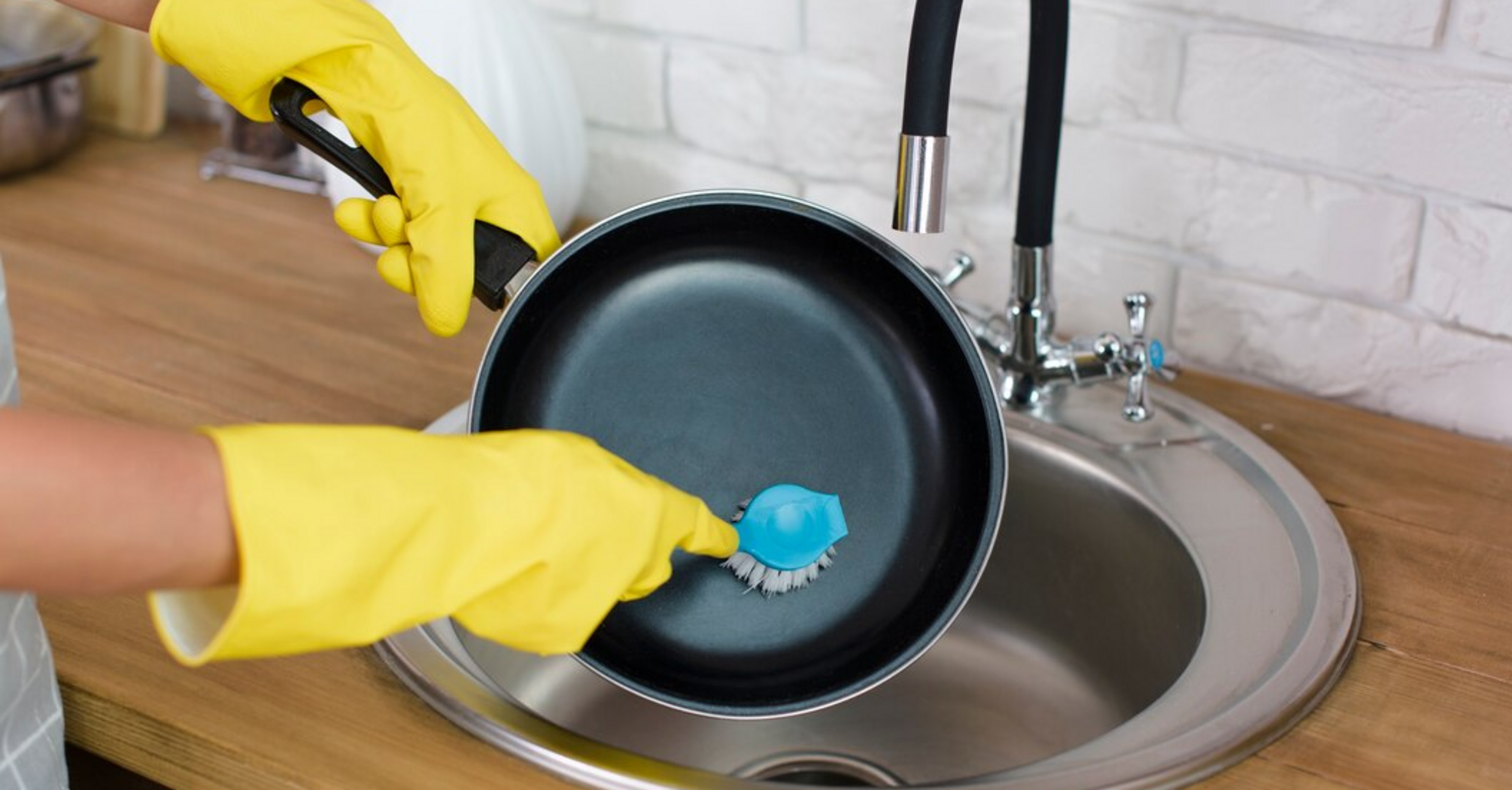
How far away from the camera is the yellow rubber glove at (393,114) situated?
0.79 metres

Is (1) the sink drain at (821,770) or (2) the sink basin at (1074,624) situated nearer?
(2) the sink basin at (1074,624)

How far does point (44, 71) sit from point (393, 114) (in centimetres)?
65

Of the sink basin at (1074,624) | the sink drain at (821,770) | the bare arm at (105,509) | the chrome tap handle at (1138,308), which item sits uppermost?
the bare arm at (105,509)

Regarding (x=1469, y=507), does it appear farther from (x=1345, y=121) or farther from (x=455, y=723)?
(x=455, y=723)

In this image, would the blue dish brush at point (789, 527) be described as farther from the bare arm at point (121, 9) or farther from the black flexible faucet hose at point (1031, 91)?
the bare arm at point (121, 9)

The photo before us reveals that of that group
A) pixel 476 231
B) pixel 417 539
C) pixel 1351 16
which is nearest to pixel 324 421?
pixel 476 231

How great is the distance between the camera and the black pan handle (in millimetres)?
794

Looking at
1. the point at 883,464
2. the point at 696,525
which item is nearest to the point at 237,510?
the point at 696,525

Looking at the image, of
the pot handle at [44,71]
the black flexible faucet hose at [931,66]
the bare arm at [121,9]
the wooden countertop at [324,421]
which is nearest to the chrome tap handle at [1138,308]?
the wooden countertop at [324,421]

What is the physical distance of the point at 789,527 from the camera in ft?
2.53

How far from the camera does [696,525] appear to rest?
679mm

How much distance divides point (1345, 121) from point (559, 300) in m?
0.51

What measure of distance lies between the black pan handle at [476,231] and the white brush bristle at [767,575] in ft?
0.64

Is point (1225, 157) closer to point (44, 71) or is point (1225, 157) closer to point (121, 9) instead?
point (121, 9)
